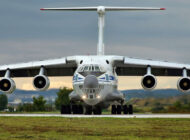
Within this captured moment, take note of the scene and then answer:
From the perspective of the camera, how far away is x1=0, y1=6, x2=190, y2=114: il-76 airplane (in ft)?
77.6

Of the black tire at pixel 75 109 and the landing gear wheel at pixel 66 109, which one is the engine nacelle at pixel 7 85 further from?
the black tire at pixel 75 109

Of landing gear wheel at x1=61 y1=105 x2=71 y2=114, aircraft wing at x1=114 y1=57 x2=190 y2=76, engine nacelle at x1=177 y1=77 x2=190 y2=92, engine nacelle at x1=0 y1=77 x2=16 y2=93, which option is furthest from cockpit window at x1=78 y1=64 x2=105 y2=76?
engine nacelle at x1=0 y1=77 x2=16 y2=93

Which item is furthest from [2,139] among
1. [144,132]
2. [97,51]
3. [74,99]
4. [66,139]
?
[97,51]

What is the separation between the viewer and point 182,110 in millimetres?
30453

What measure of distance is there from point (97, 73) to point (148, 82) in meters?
3.17

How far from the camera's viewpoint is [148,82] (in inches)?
1000

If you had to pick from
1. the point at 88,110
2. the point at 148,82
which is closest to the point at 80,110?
the point at 88,110

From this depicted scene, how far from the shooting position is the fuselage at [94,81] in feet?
75.3

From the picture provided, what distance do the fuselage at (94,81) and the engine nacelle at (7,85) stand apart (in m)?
4.05

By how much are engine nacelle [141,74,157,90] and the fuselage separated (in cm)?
161

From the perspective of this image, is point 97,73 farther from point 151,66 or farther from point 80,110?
point 151,66

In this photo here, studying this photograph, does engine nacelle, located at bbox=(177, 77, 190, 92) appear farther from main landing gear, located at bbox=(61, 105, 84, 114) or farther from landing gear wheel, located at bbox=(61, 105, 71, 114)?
landing gear wheel, located at bbox=(61, 105, 71, 114)

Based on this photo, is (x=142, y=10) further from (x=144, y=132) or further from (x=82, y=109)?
(x=144, y=132)

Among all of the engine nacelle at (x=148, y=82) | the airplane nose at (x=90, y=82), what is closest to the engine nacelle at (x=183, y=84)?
the engine nacelle at (x=148, y=82)
